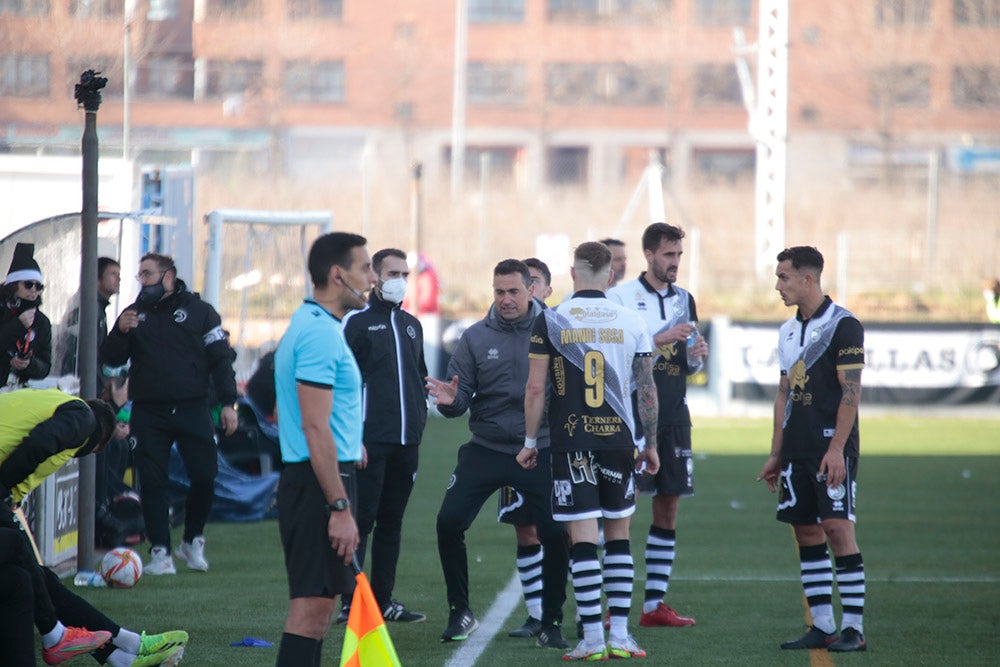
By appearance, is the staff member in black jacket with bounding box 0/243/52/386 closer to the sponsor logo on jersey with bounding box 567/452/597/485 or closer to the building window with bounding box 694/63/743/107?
the sponsor logo on jersey with bounding box 567/452/597/485

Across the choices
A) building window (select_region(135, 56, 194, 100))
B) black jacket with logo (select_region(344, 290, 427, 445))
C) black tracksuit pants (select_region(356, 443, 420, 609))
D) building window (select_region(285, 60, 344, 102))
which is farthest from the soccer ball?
building window (select_region(285, 60, 344, 102))

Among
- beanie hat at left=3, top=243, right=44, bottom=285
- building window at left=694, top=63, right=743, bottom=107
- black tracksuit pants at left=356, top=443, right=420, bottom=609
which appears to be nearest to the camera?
black tracksuit pants at left=356, top=443, right=420, bottom=609

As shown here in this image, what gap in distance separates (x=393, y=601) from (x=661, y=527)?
170cm

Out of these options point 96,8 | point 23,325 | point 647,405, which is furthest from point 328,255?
point 96,8

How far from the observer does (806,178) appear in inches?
1905

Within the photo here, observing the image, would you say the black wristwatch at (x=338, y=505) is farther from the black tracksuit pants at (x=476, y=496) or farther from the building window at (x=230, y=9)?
the building window at (x=230, y=9)

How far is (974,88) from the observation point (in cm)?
4747

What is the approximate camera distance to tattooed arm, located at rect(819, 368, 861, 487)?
742 centimetres

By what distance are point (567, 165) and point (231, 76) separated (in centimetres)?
1206

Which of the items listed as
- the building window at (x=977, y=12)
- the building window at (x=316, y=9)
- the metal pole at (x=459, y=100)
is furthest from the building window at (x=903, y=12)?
the building window at (x=316, y=9)

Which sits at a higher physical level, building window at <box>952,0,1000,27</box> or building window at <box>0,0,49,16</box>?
building window at <box>952,0,1000,27</box>

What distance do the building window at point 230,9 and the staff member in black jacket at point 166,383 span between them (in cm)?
3591

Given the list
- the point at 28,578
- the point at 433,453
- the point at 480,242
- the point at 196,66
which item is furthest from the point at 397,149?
the point at 28,578

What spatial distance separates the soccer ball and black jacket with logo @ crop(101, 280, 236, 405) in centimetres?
120
